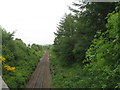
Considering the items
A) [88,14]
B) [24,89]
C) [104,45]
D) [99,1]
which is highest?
[99,1]

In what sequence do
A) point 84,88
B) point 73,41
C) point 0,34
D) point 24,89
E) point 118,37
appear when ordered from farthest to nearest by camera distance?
point 0,34, point 73,41, point 24,89, point 84,88, point 118,37

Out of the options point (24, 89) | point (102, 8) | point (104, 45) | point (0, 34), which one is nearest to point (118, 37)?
point (104, 45)

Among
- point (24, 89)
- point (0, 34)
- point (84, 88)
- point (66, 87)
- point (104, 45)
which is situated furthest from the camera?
point (0, 34)

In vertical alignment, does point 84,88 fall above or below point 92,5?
below

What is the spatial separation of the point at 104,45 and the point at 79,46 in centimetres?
515

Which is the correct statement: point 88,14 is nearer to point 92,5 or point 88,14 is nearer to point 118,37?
point 92,5

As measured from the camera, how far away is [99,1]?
6805 mm

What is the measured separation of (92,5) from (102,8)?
61 centimetres

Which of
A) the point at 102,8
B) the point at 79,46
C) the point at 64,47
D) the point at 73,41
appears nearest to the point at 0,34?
the point at 64,47

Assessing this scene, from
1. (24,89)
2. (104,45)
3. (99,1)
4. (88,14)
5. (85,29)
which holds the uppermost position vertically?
(99,1)

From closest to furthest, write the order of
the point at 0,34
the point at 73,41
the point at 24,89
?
the point at 24,89
the point at 73,41
the point at 0,34

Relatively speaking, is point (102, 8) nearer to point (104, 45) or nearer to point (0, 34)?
point (104, 45)

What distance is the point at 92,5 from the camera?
707 centimetres

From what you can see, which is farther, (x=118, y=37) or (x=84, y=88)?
(x=84, y=88)
